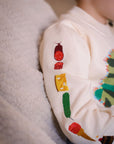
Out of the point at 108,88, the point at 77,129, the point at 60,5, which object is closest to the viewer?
the point at 77,129

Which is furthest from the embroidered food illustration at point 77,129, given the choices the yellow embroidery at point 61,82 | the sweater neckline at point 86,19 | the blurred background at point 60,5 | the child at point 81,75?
the blurred background at point 60,5

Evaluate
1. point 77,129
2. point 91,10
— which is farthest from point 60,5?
point 77,129

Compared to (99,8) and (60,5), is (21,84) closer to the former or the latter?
(99,8)

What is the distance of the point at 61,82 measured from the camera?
44 centimetres

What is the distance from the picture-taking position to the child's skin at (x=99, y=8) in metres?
0.56

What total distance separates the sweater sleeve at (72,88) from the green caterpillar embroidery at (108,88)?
3 cm

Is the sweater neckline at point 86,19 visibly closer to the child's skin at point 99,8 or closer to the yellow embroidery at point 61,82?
the child's skin at point 99,8

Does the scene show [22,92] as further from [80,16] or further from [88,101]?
[80,16]

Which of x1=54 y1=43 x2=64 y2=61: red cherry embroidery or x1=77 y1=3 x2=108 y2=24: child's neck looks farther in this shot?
x1=77 y1=3 x2=108 y2=24: child's neck

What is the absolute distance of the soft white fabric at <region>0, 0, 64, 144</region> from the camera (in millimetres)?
352

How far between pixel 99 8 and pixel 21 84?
16.4 inches

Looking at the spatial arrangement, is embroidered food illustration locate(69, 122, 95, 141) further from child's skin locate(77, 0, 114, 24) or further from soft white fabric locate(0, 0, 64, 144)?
child's skin locate(77, 0, 114, 24)

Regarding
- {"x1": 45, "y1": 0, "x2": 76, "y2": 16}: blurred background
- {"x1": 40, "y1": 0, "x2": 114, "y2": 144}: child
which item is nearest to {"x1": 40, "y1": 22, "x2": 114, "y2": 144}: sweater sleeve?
{"x1": 40, "y1": 0, "x2": 114, "y2": 144}: child

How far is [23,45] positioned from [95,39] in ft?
0.84
